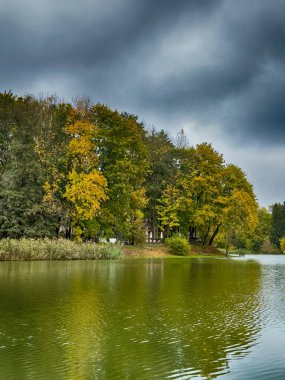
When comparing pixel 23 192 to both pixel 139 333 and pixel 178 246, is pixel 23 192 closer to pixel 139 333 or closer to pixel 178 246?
pixel 178 246

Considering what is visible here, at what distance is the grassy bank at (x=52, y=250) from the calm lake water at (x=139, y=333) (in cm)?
1656

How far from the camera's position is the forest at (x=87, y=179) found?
134 feet

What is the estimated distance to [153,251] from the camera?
49.0m

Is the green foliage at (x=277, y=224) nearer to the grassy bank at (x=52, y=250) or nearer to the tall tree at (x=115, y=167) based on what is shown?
the tall tree at (x=115, y=167)

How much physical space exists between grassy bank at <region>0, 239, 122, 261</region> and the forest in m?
4.28

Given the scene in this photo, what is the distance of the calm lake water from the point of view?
674 cm

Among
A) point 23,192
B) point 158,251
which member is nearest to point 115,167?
point 23,192

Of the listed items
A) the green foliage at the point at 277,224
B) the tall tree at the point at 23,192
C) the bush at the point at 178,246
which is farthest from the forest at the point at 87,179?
the green foliage at the point at 277,224

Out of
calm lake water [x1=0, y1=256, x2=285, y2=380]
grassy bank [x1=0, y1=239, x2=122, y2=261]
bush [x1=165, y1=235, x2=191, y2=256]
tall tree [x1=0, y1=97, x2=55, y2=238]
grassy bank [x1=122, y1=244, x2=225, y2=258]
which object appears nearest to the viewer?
calm lake water [x1=0, y1=256, x2=285, y2=380]

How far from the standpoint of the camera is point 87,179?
41.3m

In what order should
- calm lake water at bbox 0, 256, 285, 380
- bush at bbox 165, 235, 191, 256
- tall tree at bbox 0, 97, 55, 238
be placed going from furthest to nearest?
1. bush at bbox 165, 235, 191, 256
2. tall tree at bbox 0, 97, 55, 238
3. calm lake water at bbox 0, 256, 285, 380

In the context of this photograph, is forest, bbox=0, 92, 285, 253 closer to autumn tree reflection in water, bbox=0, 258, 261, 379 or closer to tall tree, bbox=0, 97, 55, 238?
tall tree, bbox=0, 97, 55, 238

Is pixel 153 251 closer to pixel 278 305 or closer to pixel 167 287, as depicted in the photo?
pixel 167 287

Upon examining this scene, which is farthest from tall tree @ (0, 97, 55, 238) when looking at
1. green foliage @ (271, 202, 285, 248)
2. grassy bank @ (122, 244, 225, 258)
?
green foliage @ (271, 202, 285, 248)
